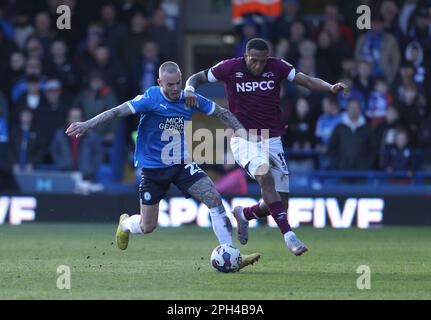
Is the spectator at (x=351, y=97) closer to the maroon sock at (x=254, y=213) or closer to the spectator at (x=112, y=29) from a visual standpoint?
the spectator at (x=112, y=29)

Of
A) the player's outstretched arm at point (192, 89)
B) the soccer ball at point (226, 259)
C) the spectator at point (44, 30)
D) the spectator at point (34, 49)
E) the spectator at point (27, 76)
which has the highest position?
the spectator at point (44, 30)

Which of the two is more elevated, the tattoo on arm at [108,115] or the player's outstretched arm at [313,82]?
the player's outstretched arm at [313,82]

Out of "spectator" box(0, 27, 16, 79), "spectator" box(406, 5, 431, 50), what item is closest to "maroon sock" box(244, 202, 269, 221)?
"spectator" box(406, 5, 431, 50)

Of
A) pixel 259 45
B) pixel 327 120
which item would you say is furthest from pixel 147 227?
pixel 327 120

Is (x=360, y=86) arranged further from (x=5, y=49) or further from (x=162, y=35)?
(x=5, y=49)

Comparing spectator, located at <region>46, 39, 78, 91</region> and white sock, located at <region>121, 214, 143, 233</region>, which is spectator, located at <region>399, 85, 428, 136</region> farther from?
white sock, located at <region>121, 214, 143, 233</region>

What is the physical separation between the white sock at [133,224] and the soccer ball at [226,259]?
1.35 meters

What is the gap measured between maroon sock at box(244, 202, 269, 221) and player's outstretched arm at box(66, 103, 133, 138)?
96.2 inches

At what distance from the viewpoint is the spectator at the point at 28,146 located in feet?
70.4

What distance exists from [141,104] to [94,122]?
0.67 m

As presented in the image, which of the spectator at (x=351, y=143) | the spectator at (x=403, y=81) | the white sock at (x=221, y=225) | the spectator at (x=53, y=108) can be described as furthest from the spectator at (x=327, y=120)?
the white sock at (x=221, y=225)

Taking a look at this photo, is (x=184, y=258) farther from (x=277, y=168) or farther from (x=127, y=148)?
(x=127, y=148)

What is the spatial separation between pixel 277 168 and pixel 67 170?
309 inches

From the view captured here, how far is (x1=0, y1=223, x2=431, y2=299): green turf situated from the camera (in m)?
11.0
